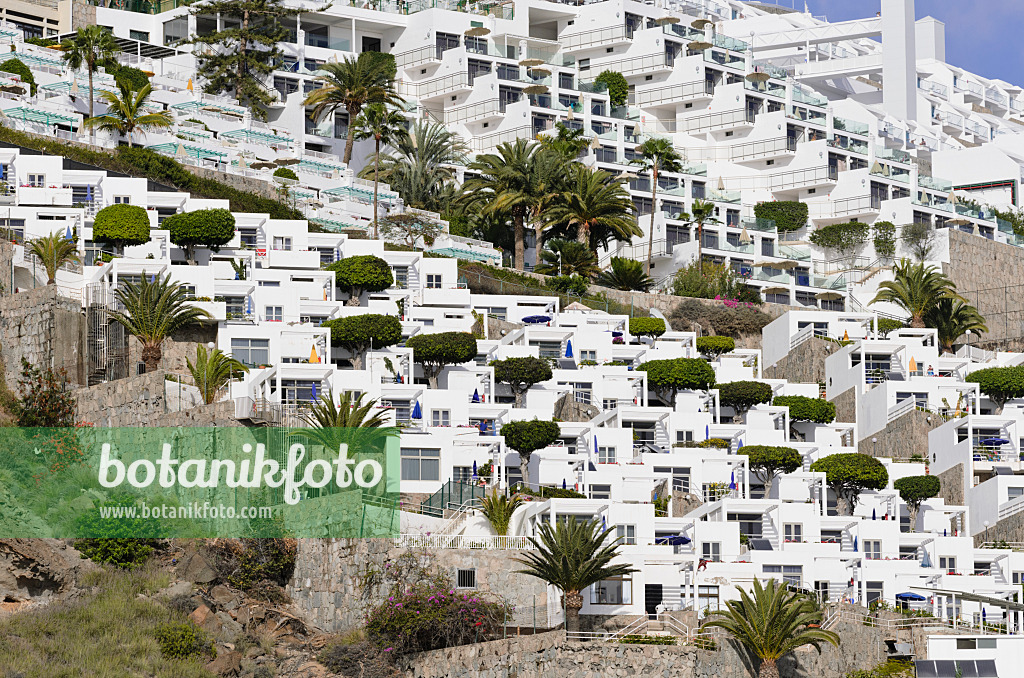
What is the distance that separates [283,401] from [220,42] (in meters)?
48.3

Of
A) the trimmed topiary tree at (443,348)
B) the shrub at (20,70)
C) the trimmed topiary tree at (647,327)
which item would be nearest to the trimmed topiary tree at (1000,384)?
the trimmed topiary tree at (647,327)

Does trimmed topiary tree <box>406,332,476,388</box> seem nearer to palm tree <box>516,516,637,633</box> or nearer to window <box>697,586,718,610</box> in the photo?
window <box>697,586,718,610</box>

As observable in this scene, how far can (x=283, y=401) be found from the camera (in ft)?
198

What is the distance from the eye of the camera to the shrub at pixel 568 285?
8319 centimetres

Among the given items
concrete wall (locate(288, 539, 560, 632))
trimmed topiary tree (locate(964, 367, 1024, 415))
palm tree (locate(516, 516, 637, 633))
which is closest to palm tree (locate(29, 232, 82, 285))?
concrete wall (locate(288, 539, 560, 632))

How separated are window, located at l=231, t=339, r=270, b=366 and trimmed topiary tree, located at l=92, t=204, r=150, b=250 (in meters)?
9.61

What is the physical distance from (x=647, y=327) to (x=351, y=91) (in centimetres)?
2810

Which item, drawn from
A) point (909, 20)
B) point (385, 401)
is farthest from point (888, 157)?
point (385, 401)

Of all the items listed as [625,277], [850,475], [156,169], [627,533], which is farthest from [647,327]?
[156,169]

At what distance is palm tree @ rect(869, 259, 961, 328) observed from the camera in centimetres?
8281

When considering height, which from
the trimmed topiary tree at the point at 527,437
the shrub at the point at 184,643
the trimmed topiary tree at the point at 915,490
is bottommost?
the shrub at the point at 184,643

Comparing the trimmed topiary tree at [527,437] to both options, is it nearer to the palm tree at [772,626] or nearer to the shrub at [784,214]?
the palm tree at [772,626]

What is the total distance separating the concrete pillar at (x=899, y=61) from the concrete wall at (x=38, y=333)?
8202 cm

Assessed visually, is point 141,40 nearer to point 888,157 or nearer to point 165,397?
point 888,157
